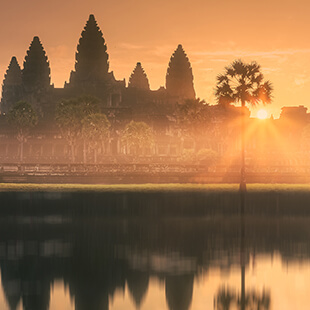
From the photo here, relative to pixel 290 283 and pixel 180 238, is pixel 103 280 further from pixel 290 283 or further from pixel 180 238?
pixel 180 238

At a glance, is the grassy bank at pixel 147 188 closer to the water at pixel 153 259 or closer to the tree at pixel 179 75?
the water at pixel 153 259

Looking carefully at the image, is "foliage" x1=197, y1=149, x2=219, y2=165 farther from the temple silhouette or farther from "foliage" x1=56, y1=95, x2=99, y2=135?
"foliage" x1=56, y1=95, x2=99, y2=135

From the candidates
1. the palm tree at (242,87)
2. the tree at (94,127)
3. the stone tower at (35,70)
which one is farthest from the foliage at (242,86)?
the stone tower at (35,70)

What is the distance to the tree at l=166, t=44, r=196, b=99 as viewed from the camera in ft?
552

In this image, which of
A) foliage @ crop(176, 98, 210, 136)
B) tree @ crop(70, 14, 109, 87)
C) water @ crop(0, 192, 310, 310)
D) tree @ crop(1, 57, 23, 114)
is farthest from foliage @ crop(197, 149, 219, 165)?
tree @ crop(1, 57, 23, 114)

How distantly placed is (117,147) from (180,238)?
111 metres

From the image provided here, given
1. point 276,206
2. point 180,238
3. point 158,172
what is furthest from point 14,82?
point 180,238

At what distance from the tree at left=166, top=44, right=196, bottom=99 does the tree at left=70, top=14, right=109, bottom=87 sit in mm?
15911

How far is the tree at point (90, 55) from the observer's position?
16262cm

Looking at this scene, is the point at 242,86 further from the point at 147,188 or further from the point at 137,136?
the point at 137,136

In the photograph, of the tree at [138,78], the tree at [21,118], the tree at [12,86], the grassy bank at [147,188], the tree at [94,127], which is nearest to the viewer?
the grassy bank at [147,188]

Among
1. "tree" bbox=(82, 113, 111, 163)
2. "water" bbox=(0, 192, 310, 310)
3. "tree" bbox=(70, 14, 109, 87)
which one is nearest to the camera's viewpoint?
"water" bbox=(0, 192, 310, 310)

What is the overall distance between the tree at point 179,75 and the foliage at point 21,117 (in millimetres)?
49955

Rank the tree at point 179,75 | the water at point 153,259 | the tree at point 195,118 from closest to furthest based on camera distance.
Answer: the water at point 153,259 < the tree at point 195,118 < the tree at point 179,75
